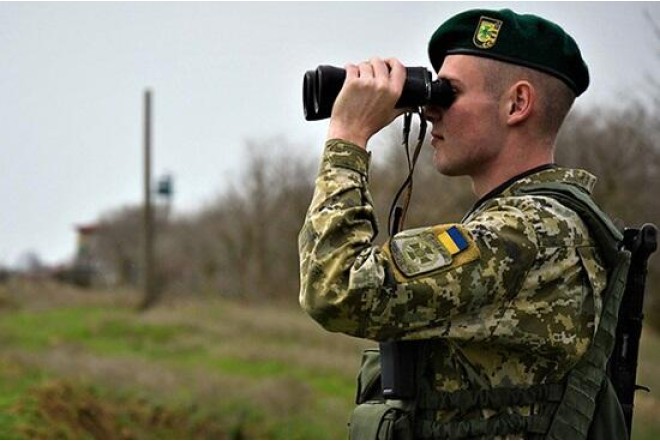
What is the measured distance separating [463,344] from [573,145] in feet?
56.4

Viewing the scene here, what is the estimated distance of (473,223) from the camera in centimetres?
235

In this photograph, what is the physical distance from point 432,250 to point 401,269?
8cm

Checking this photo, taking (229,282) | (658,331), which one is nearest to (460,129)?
(658,331)

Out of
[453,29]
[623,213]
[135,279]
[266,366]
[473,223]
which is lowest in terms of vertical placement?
[135,279]

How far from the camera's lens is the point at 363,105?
2.41m

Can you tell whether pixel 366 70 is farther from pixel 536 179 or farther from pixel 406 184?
pixel 536 179

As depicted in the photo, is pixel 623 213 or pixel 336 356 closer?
pixel 336 356

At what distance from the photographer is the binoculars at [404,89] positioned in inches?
96.3

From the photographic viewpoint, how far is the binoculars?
245cm

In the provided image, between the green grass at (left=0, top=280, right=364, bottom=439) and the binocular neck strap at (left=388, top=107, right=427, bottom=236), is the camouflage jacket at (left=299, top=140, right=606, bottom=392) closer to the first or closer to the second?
the binocular neck strap at (left=388, top=107, right=427, bottom=236)

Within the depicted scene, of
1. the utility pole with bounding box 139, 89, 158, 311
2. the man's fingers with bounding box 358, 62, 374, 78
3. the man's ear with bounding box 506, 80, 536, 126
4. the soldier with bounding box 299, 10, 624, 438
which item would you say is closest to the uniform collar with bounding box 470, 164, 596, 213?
the soldier with bounding box 299, 10, 624, 438

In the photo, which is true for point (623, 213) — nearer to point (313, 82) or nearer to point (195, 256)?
point (313, 82)

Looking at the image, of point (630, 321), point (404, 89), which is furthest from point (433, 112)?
point (630, 321)

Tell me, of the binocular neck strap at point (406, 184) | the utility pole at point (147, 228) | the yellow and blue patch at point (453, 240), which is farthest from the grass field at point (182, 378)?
the yellow and blue patch at point (453, 240)
